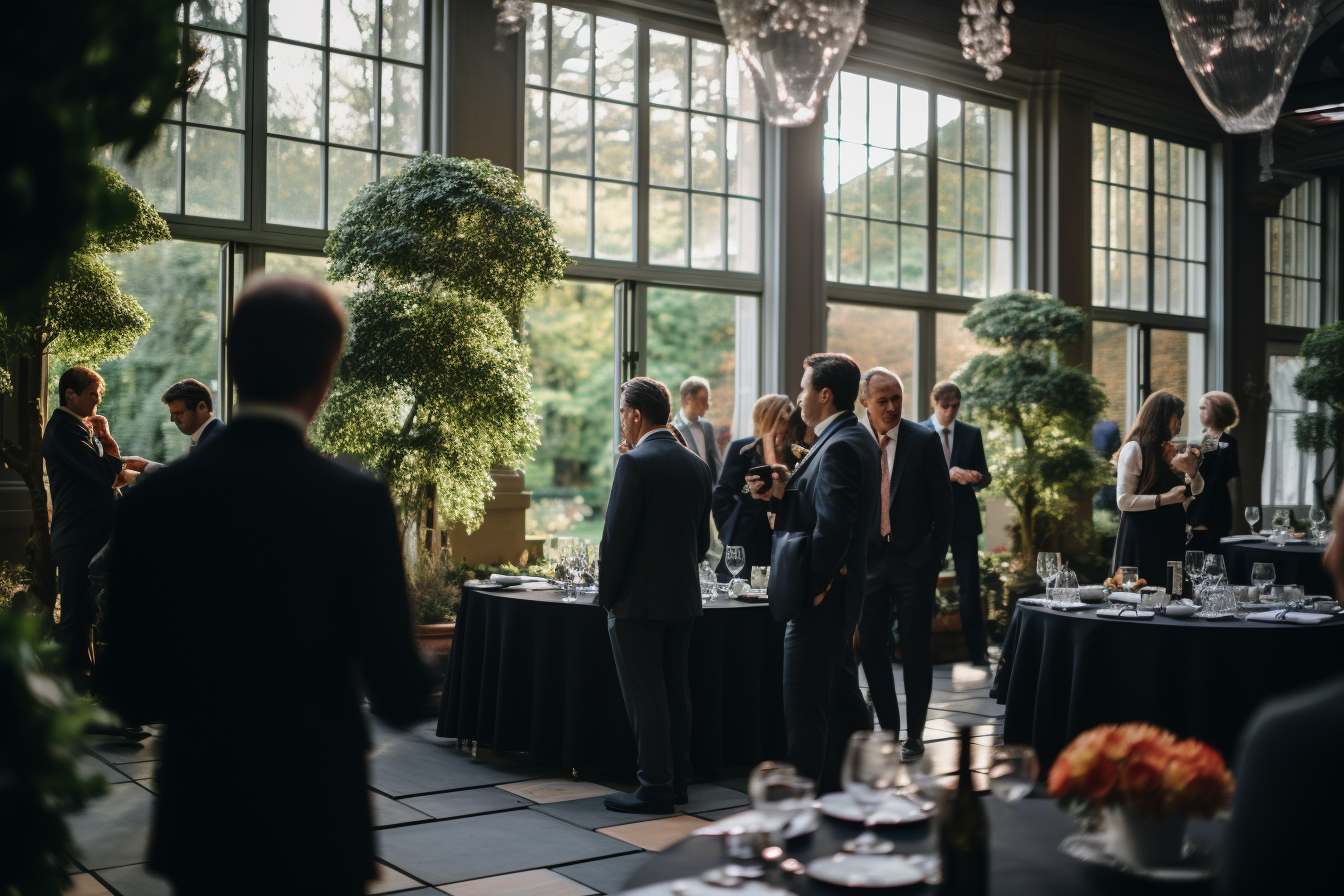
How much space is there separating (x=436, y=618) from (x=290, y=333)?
479 cm

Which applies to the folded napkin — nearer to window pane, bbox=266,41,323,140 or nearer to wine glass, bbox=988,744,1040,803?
wine glass, bbox=988,744,1040,803

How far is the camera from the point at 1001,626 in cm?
827

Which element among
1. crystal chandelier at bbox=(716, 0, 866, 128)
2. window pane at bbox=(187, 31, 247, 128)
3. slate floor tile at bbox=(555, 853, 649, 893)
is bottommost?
slate floor tile at bbox=(555, 853, 649, 893)

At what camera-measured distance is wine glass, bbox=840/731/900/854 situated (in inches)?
64.2

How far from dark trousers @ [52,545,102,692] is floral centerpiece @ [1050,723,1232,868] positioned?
506 cm

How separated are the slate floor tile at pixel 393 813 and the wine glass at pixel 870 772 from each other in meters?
2.70

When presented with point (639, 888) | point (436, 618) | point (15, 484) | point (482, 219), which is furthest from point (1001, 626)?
point (639, 888)

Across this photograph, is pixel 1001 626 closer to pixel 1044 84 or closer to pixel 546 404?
pixel 1044 84

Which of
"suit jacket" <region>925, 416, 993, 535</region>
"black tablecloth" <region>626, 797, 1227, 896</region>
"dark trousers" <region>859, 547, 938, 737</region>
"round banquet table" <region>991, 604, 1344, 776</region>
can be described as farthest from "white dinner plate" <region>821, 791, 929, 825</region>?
"suit jacket" <region>925, 416, 993, 535</region>

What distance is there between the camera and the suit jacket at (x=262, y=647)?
151 centimetres

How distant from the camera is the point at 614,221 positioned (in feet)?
26.9

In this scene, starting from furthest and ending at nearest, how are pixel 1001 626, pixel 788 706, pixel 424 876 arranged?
pixel 1001 626 → pixel 788 706 → pixel 424 876

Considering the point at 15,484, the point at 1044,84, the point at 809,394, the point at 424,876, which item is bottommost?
the point at 424,876

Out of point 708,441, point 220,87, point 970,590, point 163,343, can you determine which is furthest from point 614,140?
point 970,590
